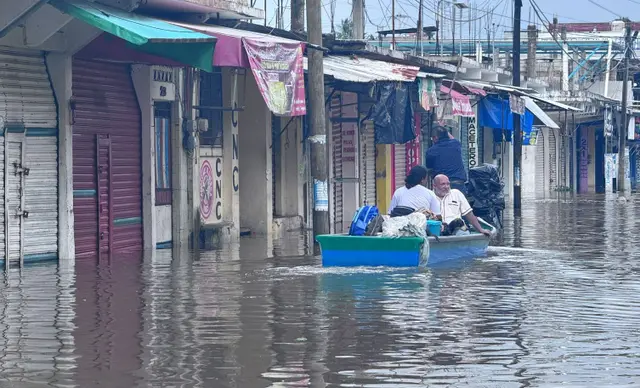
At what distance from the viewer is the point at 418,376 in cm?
815

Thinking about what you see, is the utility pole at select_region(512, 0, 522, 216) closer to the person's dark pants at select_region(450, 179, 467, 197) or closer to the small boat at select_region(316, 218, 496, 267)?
the person's dark pants at select_region(450, 179, 467, 197)

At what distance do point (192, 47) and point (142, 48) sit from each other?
0.69m

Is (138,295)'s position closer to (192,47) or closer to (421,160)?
(192,47)

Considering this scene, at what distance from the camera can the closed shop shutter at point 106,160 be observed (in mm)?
17922

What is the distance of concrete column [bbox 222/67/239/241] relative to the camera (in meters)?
22.3

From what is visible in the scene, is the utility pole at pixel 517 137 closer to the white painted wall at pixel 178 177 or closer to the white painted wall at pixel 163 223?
the white painted wall at pixel 178 177

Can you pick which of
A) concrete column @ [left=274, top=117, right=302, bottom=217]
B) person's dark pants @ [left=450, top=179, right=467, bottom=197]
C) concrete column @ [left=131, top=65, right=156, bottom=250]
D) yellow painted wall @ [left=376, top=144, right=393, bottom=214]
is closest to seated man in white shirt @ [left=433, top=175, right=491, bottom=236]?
person's dark pants @ [left=450, top=179, right=467, bottom=197]

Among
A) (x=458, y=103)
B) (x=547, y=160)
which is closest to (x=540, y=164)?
(x=547, y=160)

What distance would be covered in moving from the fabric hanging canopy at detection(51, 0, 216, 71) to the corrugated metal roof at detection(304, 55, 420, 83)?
4.22 m

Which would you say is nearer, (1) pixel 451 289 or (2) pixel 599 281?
(1) pixel 451 289

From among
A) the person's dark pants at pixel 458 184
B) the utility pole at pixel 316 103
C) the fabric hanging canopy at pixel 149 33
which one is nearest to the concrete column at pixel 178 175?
the fabric hanging canopy at pixel 149 33

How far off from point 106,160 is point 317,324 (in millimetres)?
8700

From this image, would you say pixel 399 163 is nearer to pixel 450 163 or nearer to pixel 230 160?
pixel 450 163

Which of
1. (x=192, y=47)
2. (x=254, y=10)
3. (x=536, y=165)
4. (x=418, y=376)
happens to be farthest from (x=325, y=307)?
(x=536, y=165)
